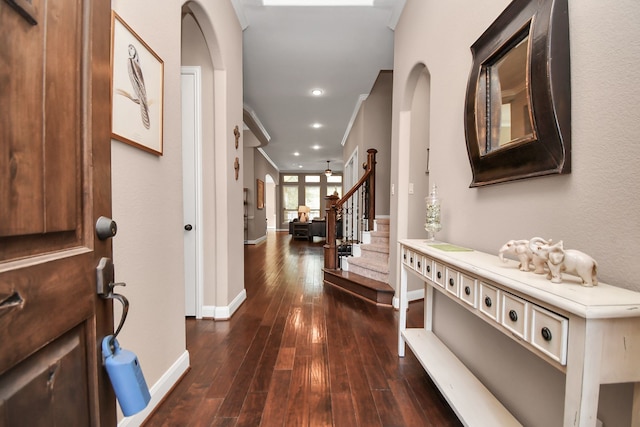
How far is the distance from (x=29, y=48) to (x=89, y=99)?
0.14 meters

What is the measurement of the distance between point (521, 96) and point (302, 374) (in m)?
1.90

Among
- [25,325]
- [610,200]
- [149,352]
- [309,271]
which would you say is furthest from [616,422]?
[309,271]

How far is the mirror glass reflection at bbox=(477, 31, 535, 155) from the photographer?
1126 mm

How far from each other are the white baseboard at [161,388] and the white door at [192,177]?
90 cm

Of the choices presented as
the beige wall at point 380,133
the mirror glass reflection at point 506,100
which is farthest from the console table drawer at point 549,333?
the beige wall at point 380,133

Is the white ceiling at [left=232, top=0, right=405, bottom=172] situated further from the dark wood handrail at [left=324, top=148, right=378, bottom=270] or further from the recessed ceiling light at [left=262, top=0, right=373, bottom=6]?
the dark wood handrail at [left=324, top=148, right=378, bottom=270]

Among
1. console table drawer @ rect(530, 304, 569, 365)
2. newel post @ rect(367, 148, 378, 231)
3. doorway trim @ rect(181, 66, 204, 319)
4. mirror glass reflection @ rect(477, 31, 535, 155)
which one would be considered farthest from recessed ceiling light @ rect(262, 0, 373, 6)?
console table drawer @ rect(530, 304, 569, 365)

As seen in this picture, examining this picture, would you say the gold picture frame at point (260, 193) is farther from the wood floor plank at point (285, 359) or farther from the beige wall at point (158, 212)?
the wood floor plank at point (285, 359)

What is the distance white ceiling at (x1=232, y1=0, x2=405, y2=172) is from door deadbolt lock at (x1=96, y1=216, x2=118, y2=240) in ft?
9.51

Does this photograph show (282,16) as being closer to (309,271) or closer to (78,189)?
(78,189)

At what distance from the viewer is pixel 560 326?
0.72 metres

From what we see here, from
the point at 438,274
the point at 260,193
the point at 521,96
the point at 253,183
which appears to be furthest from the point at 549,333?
the point at 260,193

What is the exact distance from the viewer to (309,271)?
4711mm

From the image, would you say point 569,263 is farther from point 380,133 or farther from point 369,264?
point 380,133
